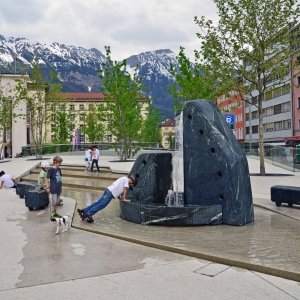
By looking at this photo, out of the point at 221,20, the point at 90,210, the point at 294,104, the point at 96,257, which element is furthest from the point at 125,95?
the point at 294,104

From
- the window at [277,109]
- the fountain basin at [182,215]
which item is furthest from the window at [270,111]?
the fountain basin at [182,215]

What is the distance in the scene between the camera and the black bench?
11742 millimetres

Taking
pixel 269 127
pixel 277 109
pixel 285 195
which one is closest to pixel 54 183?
pixel 285 195

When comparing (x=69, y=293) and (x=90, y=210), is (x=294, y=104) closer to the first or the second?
(x=90, y=210)

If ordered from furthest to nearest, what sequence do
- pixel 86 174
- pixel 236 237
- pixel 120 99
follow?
pixel 120 99 → pixel 86 174 → pixel 236 237

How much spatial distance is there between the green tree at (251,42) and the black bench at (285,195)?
882cm

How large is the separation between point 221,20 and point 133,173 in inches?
494

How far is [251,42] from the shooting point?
20844mm

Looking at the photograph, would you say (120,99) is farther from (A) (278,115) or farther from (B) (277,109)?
(B) (277,109)

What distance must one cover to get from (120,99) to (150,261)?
2607cm

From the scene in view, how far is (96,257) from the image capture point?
274 inches

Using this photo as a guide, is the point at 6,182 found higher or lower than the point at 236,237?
higher

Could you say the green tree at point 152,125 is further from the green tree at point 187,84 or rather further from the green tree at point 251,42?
the green tree at point 251,42

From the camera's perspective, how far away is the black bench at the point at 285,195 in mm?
11742
